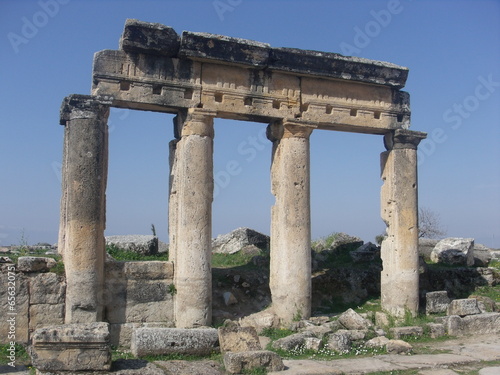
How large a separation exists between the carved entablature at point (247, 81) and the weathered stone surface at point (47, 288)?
3550mm

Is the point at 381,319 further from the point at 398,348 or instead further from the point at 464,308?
the point at 398,348

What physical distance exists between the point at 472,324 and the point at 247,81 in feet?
A: 22.6

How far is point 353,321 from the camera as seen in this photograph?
11.4m

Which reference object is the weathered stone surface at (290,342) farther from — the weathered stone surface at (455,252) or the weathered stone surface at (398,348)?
the weathered stone surface at (455,252)

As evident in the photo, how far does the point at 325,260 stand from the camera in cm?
1567

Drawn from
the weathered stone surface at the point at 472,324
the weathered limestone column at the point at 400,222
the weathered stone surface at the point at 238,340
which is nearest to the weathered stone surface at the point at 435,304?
the weathered limestone column at the point at 400,222

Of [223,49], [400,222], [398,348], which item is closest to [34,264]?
[223,49]

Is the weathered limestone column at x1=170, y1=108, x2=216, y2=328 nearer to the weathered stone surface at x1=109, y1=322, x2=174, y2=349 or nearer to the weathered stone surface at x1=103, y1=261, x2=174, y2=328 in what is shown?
the weathered stone surface at x1=103, y1=261, x2=174, y2=328

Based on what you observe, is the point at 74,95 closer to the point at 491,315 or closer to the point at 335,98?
the point at 335,98

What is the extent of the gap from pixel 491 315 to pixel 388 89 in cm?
546

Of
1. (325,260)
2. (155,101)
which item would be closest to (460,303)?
(325,260)

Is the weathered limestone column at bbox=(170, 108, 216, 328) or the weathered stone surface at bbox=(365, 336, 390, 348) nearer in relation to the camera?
the weathered stone surface at bbox=(365, 336, 390, 348)

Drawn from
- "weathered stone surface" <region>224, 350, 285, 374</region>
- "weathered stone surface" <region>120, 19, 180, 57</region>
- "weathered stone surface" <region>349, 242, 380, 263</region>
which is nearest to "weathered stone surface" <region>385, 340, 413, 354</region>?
"weathered stone surface" <region>224, 350, 285, 374</region>

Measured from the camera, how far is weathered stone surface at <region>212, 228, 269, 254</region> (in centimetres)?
1623
